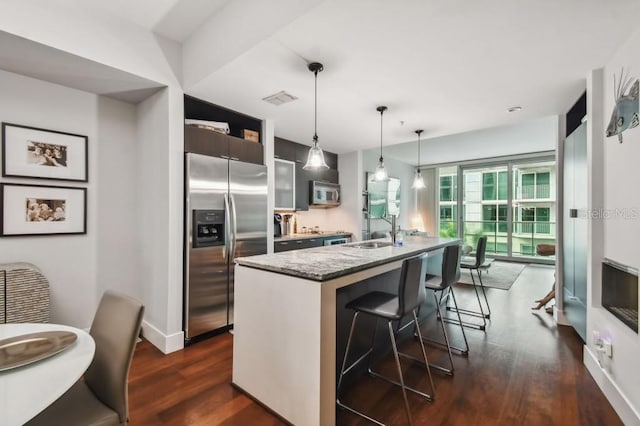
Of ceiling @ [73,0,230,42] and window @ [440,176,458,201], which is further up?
ceiling @ [73,0,230,42]

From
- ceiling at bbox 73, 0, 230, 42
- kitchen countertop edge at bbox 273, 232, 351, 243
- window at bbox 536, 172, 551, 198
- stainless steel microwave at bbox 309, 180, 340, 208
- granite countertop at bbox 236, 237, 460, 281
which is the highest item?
ceiling at bbox 73, 0, 230, 42

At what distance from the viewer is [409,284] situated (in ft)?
5.69

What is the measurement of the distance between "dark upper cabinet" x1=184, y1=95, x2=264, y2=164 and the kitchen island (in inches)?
59.5

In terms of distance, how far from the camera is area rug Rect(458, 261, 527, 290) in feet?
16.9

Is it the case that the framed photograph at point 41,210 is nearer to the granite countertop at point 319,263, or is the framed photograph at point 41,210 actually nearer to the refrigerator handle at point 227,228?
the refrigerator handle at point 227,228

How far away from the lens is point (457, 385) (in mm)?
2096

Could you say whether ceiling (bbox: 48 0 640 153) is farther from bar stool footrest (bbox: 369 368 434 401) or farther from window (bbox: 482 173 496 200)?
window (bbox: 482 173 496 200)

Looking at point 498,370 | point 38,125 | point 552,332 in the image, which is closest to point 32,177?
point 38,125

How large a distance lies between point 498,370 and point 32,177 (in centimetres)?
422

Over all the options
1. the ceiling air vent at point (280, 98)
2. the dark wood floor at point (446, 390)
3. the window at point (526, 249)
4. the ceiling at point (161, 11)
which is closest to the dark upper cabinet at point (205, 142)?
the ceiling air vent at point (280, 98)

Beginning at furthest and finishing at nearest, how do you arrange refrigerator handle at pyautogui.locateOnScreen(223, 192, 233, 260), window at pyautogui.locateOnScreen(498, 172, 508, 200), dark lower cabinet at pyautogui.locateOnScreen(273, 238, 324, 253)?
window at pyautogui.locateOnScreen(498, 172, 508, 200) → dark lower cabinet at pyautogui.locateOnScreen(273, 238, 324, 253) → refrigerator handle at pyautogui.locateOnScreen(223, 192, 233, 260)

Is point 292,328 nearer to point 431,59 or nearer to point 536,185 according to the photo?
point 431,59

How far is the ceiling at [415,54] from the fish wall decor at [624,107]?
30cm

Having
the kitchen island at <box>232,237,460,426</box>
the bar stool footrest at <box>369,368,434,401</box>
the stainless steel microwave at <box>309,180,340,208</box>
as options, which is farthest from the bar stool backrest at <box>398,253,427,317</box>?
the stainless steel microwave at <box>309,180,340,208</box>
